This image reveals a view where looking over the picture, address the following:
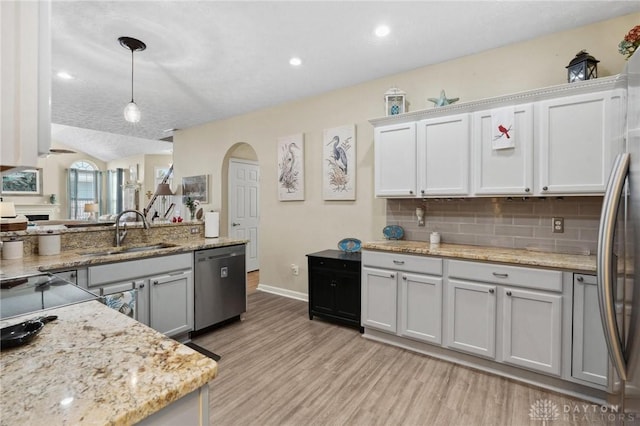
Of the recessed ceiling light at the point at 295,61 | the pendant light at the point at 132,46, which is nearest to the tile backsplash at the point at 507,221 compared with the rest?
the recessed ceiling light at the point at 295,61

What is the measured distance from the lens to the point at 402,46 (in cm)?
290

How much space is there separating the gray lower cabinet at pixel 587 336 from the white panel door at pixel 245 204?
179 inches

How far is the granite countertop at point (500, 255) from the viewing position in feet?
7.11

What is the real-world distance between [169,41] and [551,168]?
334cm

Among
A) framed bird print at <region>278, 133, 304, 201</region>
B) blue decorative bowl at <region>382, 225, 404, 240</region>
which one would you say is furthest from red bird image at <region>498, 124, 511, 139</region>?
framed bird print at <region>278, 133, 304, 201</region>

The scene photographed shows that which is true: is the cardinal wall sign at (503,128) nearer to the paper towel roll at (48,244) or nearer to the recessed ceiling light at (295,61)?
the recessed ceiling light at (295,61)

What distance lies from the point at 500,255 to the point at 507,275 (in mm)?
164

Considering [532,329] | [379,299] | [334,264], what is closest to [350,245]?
[334,264]

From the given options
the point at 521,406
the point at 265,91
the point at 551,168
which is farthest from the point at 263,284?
the point at 551,168

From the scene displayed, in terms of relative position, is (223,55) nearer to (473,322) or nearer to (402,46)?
(402,46)

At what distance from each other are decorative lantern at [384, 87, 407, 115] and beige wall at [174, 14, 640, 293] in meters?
0.22

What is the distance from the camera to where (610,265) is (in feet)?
4.13

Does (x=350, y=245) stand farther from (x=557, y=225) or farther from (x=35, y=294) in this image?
(x=35, y=294)

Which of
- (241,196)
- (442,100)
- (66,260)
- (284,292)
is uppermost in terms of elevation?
(442,100)
